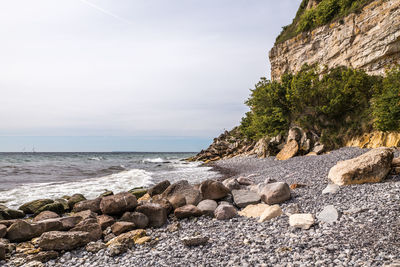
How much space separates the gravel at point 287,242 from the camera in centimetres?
423

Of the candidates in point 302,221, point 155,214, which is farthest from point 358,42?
point 155,214

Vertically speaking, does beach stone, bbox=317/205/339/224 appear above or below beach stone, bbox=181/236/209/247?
above

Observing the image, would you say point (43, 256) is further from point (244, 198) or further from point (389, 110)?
point (389, 110)

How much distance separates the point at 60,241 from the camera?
5.75 meters

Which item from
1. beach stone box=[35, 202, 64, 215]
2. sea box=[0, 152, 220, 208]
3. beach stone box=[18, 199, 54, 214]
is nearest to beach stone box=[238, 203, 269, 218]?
beach stone box=[35, 202, 64, 215]

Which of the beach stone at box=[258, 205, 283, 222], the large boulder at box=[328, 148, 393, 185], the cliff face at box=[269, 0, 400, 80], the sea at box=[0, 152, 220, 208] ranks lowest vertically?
the sea at box=[0, 152, 220, 208]

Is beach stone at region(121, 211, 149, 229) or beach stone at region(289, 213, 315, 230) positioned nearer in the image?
beach stone at region(289, 213, 315, 230)

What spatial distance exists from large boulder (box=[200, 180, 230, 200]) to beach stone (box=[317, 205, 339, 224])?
142 inches

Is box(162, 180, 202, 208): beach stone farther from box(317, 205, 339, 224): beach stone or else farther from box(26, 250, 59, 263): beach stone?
box(317, 205, 339, 224): beach stone

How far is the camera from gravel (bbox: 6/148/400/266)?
167 inches

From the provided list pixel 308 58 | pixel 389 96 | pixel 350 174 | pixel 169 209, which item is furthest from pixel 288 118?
pixel 169 209

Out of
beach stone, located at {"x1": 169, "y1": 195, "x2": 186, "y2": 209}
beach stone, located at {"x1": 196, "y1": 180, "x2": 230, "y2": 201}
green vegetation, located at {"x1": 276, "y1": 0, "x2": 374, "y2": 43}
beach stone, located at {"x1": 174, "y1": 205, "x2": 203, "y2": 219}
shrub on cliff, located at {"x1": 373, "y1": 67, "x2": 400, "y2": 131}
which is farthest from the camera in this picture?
green vegetation, located at {"x1": 276, "y1": 0, "x2": 374, "y2": 43}

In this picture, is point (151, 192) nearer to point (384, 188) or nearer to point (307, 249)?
point (307, 249)

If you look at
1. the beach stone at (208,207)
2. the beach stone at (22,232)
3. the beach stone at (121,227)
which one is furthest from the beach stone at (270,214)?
the beach stone at (22,232)
